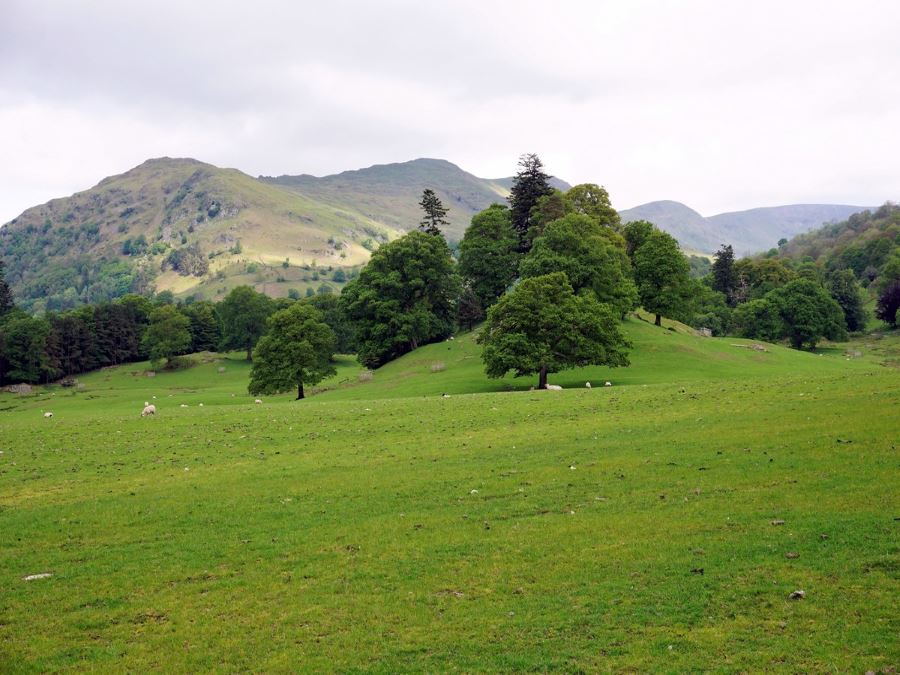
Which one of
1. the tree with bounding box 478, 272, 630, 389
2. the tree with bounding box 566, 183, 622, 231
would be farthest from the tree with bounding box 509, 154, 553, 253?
the tree with bounding box 478, 272, 630, 389

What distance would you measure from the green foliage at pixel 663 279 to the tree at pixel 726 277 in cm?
6963

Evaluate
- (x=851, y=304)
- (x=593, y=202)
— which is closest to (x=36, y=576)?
(x=593, y=202)

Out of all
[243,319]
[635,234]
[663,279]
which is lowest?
[243,319]

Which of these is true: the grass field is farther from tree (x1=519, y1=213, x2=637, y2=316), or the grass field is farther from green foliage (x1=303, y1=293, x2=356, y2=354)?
green foliage (x1=303, y1=293, x2=356, y2=354)

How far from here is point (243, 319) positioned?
439ft

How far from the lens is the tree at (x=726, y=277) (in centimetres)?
14738

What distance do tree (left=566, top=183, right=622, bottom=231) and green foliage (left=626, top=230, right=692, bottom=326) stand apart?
9268 millimetres

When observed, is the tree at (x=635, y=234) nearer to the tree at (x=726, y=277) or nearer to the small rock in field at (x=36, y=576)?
the tree at (x=726, y=277)

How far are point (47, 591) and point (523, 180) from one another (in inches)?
3450

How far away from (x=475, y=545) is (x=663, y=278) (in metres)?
76.1

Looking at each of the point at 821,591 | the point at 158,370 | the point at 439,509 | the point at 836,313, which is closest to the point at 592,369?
the point at 439,509

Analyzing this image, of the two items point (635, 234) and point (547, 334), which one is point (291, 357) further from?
point (635, 234)

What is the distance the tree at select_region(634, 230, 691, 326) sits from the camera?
84.2m

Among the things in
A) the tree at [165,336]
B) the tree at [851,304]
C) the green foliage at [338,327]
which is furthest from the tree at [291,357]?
the tree at [851,304]
